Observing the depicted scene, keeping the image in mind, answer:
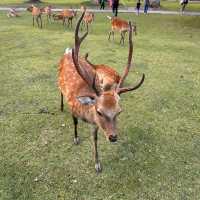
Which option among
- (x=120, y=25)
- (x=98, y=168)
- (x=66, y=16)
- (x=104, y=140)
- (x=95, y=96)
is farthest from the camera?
(x=66, y=16)

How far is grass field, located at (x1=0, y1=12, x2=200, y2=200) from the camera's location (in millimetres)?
5969

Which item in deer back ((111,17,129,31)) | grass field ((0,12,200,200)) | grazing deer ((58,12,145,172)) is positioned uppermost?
grazing deer ((58,12,145,172))

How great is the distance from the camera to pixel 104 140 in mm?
7273

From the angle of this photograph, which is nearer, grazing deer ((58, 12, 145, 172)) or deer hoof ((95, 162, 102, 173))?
grazing deer ((58, 12, 145, 172))

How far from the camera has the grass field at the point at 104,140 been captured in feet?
19.6

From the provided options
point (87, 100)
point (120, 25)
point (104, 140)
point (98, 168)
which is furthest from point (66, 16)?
point (87, 100)

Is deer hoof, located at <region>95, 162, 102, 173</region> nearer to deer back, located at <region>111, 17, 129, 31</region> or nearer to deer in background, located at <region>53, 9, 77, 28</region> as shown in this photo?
deer back, located at <region>111, 17, 129, 31</region>

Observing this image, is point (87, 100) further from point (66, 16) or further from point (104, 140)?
point (66, 16)

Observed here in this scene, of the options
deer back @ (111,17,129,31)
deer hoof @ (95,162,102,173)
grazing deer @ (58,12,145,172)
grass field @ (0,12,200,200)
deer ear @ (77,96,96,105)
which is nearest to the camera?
grazing deer @ (58,12,145,172)

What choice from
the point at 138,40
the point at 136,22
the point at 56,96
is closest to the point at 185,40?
the point at 138,40

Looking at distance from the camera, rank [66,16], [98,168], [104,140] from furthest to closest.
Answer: [66,16]
[104,140]
[98,168]

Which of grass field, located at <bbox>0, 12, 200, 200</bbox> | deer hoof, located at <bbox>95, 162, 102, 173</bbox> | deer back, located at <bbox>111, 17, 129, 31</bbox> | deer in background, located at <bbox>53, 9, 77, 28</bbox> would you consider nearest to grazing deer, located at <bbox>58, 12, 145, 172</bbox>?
deer hoof, located at <bbox>95, 162, 102, 173</bbox>

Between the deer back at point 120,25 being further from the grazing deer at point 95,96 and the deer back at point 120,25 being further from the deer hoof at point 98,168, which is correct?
the deer hoof at point 98,168

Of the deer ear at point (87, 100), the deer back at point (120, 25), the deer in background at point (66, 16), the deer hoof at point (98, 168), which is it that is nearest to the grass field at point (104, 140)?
the deer hoof at point (98, 168)
